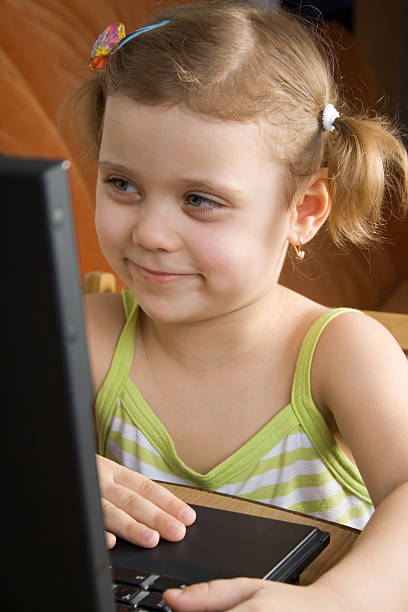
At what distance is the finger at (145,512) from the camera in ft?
2.00

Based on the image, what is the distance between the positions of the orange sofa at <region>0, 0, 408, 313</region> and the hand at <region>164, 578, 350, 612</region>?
728 mm

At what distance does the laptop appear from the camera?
270mm

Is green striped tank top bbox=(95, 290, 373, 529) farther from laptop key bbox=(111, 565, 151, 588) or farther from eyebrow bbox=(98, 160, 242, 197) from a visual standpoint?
laptop key bbox=(111, 565, 151, 588)

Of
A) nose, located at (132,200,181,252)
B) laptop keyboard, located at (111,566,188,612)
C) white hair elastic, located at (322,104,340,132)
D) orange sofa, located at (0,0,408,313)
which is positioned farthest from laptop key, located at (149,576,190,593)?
orange sofa, located at (0,0,408,313)

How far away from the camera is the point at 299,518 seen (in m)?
0.68

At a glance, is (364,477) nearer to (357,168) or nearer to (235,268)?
(235,268)

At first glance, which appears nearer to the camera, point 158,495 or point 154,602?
point 154,602

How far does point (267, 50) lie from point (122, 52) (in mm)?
175

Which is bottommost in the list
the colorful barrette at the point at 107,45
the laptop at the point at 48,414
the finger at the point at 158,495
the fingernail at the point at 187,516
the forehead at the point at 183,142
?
the fingernail at the point at 187,516

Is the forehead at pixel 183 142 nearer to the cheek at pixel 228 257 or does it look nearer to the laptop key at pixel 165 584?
the cheek at pixel 228 257

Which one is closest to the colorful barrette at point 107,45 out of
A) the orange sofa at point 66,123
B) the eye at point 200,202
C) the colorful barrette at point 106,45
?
the colorful barrette at point 106,45

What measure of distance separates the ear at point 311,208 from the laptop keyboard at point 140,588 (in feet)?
1.72

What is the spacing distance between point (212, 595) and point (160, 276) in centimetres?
45

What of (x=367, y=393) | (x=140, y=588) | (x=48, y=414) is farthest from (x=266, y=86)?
(x=48, y=414)
